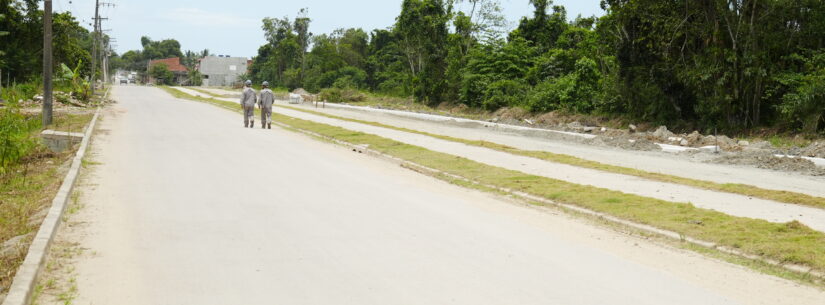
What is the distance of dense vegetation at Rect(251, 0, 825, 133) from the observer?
25641 mm

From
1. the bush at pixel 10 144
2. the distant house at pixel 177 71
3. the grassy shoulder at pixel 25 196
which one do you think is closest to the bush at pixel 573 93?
the grassy shoulder at pixel 25 196

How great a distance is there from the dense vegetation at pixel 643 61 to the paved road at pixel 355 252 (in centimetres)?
1881

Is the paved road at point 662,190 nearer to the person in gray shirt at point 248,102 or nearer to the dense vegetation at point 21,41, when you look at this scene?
the person in gray shirt at point 248,102

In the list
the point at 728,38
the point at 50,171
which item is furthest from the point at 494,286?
the point at 728,38

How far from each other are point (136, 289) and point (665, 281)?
14.9 ft

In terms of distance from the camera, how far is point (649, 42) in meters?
30.3

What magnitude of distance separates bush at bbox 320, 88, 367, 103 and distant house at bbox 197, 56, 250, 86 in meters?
87.6

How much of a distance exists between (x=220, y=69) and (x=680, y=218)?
490 feet

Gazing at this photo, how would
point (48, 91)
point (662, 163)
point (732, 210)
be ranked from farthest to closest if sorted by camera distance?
1. point (48, 91)
2. point (662, 163)
3. point (732, 210)

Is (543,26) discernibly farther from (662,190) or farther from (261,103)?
(662,190)

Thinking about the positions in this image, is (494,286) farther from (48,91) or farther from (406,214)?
(48,91)

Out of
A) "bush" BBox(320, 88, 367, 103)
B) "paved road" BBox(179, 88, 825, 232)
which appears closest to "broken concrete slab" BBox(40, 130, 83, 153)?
"paved road" BBox(179, 88, 825, 232)

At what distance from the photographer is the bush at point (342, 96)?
63.1 metres

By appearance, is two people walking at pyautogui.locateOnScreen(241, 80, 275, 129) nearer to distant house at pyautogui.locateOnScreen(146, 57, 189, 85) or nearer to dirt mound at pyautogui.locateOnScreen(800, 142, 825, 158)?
dirt mound at pyautogui.locateOnScreen(800, 142, 825, 158)
